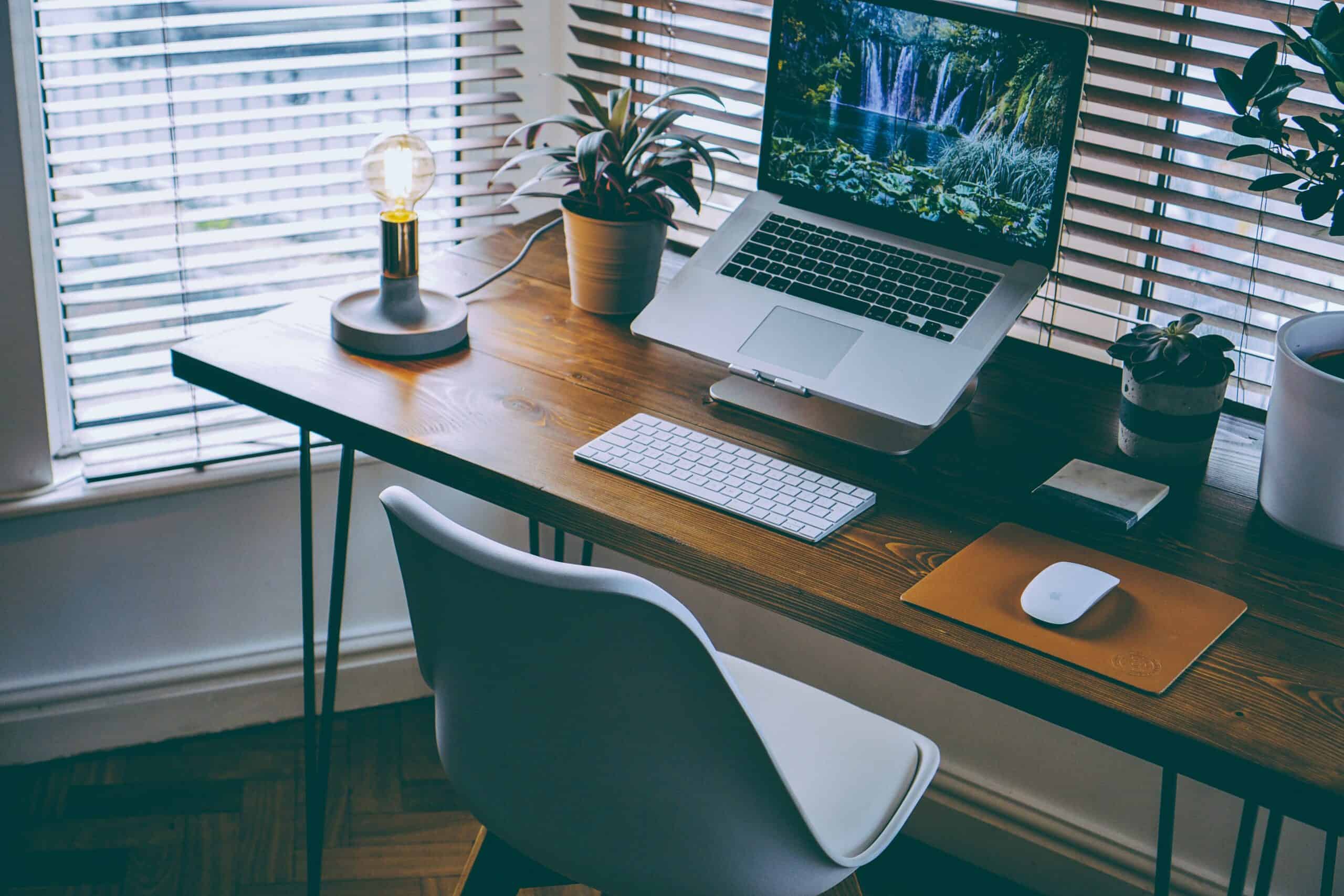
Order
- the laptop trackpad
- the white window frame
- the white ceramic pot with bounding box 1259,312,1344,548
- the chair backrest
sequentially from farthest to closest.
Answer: the white window frame
the laptop trackpad
the white ceramic pot with bounding box 1259,312,1344,548
the chair backrest

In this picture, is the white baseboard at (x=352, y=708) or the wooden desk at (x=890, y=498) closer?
the wooden desk at (x=890, y=498)

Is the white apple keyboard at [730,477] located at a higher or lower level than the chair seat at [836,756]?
higher

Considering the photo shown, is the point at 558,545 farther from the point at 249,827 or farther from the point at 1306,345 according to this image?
the point at 1306,345

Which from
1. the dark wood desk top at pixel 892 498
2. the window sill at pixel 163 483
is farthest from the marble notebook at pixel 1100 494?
the window sill at pixel 163 483

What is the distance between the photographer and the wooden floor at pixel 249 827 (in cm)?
175

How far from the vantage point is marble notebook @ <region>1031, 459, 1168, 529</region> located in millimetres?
1202

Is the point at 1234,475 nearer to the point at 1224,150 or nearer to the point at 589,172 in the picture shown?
the point at 1224,150

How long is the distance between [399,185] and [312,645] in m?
0.60

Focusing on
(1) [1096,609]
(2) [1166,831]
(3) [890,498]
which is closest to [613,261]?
(3) [890,498]

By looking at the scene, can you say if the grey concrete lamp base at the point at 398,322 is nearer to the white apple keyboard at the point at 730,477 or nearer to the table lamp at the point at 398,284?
the table lamp at the point at 398,284

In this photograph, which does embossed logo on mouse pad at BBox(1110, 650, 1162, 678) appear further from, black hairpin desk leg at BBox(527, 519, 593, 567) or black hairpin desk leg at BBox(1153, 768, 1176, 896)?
black hairpin desk leg at BBox(527, 519, 593, 567)

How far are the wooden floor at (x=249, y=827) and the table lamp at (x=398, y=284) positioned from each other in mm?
793

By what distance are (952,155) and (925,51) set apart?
0.38 ft

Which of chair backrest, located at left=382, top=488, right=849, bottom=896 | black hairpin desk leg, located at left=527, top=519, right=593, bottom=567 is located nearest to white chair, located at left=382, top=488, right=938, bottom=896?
chair backrest, located at left=382, top=488, right=849, bottom=896
